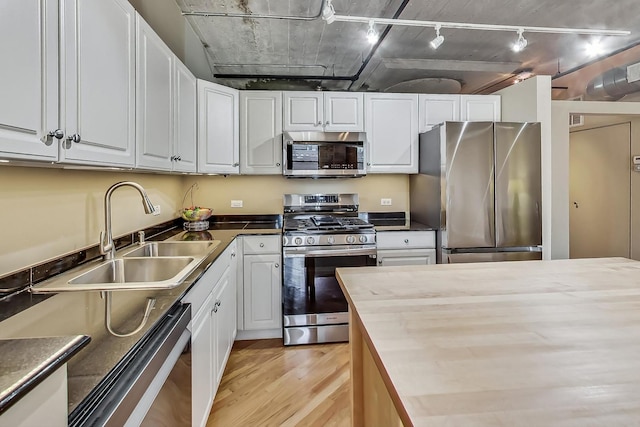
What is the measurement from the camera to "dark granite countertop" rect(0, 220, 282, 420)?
668 mm

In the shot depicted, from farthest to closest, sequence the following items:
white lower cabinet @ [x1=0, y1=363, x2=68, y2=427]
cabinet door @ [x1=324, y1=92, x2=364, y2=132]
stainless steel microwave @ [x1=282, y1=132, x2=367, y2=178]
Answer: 1. cabinet door @ [x1=324, y1=92, x2=364, y2=132]
2. stainless steel microwave @ [x1=282, y1=132, x2=367, y2=178]
3. white lower cabinet @ [x1=0, y1=363, x2=68, y2=427]

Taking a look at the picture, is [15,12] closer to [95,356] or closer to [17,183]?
[17,183]

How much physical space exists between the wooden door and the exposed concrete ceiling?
1245mm

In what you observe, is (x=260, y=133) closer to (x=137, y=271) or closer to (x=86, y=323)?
(x=137, y=271)

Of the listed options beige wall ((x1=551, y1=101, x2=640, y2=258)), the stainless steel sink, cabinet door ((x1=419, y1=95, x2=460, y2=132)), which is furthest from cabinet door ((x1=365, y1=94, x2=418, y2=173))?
the stainless steel sink

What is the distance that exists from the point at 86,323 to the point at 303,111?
8.48 ft

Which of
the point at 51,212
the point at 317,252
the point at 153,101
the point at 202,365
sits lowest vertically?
the point at 202,365

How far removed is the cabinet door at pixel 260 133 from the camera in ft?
10.1

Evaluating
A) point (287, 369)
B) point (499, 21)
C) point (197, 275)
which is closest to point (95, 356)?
point (197, 275)

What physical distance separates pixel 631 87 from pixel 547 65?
814mm

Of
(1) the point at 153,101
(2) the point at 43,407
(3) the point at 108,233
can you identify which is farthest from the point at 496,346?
(1) the point at 153,101

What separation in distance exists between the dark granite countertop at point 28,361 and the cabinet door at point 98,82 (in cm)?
75

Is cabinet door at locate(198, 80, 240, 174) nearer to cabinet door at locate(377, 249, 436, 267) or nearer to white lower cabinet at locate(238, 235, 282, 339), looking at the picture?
white lower cabinet at locate(238, 235, 282, 339)

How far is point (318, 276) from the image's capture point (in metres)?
2.76
